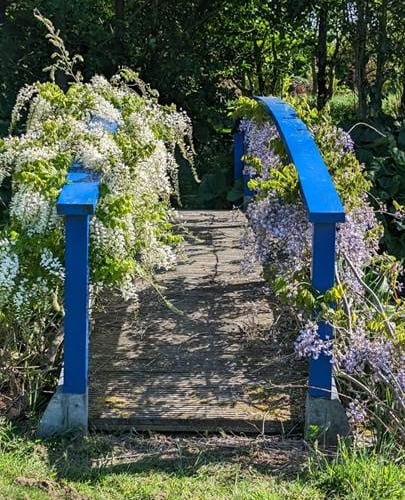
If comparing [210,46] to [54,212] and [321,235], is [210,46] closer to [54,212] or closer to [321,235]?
[54,212]

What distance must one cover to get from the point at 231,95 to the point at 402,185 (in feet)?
12.7

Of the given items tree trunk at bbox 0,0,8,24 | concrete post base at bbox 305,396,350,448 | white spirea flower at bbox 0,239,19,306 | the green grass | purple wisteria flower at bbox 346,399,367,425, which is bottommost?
the green grass

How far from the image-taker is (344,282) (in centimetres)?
337

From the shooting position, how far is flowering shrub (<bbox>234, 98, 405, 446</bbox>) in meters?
3.07

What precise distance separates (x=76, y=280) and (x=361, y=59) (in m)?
7.30

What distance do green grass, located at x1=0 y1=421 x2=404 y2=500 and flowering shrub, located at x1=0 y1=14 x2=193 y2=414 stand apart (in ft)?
1.64

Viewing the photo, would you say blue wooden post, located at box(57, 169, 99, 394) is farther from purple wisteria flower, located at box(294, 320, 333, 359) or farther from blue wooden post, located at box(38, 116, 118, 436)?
purple wisteria flower, located at box(294, 320, 333, 359)

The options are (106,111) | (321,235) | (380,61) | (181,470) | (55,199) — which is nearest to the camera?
(181,470)

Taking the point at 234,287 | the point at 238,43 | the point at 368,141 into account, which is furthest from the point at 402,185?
the point at 238,43

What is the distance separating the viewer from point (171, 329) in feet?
14.1

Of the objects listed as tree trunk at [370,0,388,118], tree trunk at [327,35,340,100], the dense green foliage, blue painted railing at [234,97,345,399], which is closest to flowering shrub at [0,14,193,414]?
blue painted railing at [234,97,345,399]

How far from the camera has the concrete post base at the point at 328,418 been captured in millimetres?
3271

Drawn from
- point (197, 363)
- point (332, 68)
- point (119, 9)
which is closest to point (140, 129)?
point (197, 363)

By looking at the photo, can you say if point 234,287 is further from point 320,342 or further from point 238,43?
point 238,43
